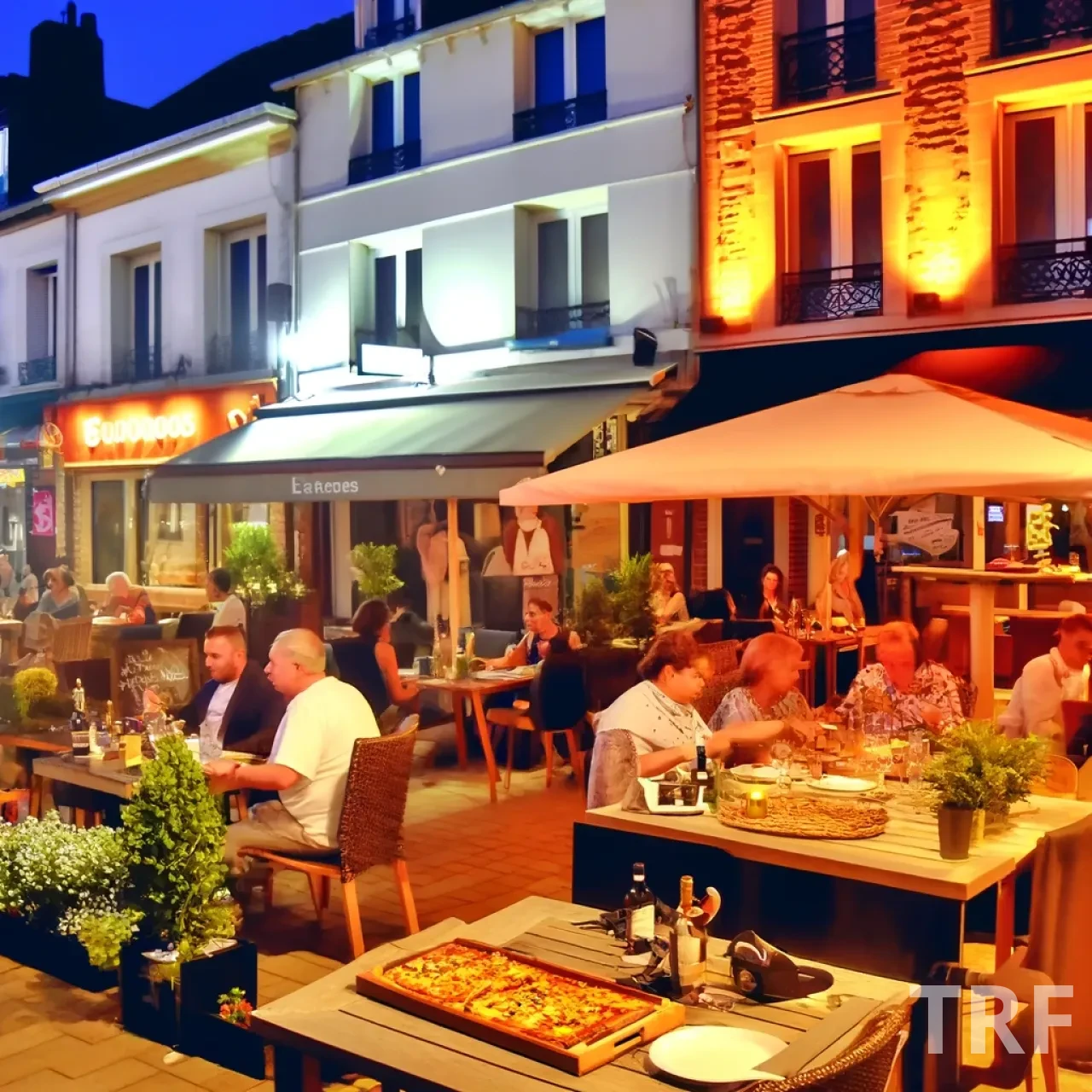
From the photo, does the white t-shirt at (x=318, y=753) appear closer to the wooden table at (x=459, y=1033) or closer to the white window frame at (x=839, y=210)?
the wooden table at (x=459, y=1033)

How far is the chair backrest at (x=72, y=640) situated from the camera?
10422 millimetres

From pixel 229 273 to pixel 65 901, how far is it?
472 inches

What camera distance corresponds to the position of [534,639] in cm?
920

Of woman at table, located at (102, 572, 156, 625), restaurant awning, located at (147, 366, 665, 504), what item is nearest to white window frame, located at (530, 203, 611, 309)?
restaurant awning, located at (147, 366, 665, 504)

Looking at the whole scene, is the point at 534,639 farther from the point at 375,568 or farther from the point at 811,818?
the point at 811,818

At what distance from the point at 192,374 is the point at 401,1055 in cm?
1410

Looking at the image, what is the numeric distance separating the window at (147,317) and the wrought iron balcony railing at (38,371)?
1931 millimetres

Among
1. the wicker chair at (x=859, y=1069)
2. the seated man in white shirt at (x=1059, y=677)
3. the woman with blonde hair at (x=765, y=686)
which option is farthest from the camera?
the seated man in white shirt at (x=1059, y=677)

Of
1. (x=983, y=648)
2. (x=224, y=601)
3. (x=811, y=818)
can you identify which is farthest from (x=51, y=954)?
(x=983, y=648)

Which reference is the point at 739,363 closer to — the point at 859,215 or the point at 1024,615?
the point at 859,215

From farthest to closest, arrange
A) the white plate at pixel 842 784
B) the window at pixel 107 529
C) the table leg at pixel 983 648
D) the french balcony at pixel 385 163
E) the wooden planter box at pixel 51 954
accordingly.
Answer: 1. the window at pixel 107 529
2. the french balcony at pixel 385 163
3. the table leg at pixel 983 648
4. the wooden planter box at pixel 51 954
5. the white plate at pixel 842 784

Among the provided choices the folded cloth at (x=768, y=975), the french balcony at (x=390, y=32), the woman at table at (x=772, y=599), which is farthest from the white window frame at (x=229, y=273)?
the folded cloth at (x=768, y=975)

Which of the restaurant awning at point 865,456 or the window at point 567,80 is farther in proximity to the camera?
the window at point 567,80

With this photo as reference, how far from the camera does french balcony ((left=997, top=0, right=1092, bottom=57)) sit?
9.62 meters
